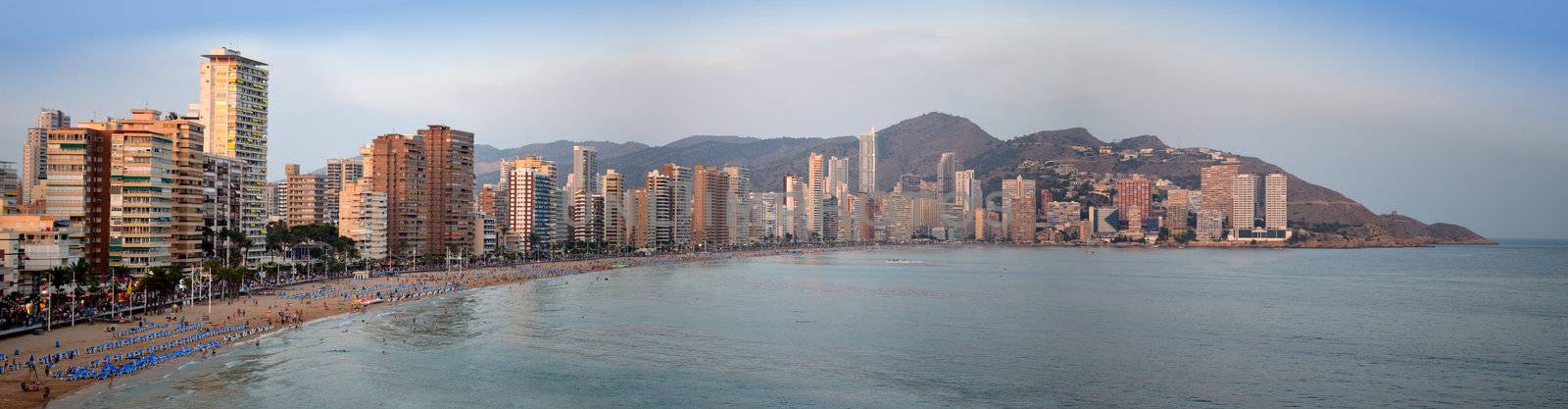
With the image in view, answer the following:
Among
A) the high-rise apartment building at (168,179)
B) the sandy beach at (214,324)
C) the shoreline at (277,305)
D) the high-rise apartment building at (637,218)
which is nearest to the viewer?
the shoreline at (277,305)

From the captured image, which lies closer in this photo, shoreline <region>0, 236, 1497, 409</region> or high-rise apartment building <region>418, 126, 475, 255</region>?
shoreline <region>0, 236, 1497, 409</region>

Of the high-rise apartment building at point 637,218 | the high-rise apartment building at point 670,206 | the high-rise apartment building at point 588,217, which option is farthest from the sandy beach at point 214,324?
the high-rise apartment building at point 670,206

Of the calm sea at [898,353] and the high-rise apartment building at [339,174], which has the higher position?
the high-rise apartment building at [339,174]

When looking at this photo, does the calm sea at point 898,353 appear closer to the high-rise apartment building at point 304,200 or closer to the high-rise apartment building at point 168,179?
the high-rise apartment building at point 168,179

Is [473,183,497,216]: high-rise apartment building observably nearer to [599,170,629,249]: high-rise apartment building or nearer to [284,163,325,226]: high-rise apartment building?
[599,170,629,249]: high-rise apartment building

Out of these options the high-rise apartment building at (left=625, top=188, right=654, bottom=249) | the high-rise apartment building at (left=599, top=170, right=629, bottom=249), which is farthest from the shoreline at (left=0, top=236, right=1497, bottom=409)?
the high-rise apartment building at (left=625, top=188, right=654, bottom=249)

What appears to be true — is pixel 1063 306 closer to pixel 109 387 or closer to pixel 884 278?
pixel 884 278

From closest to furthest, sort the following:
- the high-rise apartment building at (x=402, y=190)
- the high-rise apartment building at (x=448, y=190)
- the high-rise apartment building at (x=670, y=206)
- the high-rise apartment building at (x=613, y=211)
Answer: the high-rise apartment building at (x=402, y=190)
the high-rise apartment building at (x=448, y=190)
the high-rise apartment building at (x=613, y=211)
the high-rise apartment building at (x=670, y=206)

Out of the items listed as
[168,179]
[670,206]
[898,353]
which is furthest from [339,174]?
[898,353]
